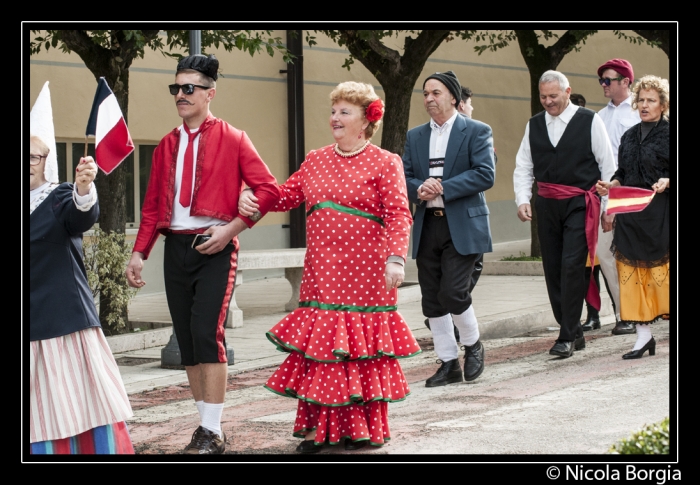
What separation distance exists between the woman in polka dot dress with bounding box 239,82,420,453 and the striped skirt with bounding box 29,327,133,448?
3.60ft

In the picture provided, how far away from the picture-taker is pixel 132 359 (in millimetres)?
9031

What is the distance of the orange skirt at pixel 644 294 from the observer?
27.0ft

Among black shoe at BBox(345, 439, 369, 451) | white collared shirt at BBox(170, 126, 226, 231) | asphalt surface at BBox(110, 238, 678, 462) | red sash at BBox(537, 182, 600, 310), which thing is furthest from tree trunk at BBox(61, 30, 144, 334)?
black shoe at BBox(345, 439, 369, 451)

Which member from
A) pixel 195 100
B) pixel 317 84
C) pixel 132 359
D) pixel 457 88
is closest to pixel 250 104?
pixel 317 84

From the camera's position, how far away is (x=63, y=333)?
15.4 ft

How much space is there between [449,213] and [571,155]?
61.0 inches

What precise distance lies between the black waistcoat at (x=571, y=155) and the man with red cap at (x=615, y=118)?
1.31 metres

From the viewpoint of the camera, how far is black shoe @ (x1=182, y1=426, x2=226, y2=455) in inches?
218

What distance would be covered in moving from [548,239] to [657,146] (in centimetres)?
116

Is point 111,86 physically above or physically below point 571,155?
above

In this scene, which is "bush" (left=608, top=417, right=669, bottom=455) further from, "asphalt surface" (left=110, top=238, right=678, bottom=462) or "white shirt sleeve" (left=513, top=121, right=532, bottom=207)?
"white shirt sleeve" (left=513, top=121, right=532, bottom=207)

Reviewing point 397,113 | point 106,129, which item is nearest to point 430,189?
point 106,129

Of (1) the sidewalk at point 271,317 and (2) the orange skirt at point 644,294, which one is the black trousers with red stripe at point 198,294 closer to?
(1) the sidewalk at point 271,317

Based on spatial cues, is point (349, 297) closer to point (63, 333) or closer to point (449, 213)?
point (63, 333)
